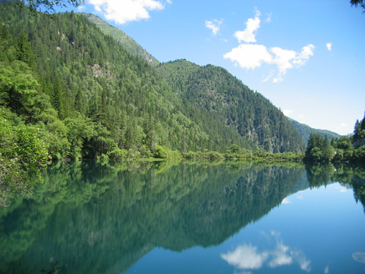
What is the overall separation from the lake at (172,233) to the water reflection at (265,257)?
5cm

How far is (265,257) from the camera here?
1282 cm

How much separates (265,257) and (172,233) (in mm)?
5915

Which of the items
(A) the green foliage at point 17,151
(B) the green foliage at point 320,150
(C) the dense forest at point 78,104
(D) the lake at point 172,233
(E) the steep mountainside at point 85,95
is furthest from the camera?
(B) the green foliage at point 320,150

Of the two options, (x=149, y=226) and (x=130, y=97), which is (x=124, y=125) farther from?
(x=149, y=226)

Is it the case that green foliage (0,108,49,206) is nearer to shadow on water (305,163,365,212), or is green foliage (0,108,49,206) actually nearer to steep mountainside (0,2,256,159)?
steep mountainside (0,2,256,159)

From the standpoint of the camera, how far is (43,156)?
991 cm

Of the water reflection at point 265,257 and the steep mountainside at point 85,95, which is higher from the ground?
the steep mountainside at point 85,95

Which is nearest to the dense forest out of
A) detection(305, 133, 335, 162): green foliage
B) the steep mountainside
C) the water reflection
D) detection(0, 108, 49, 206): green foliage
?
detection(0, 108, 49, 206): green foliage

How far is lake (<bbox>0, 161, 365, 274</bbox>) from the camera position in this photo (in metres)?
11.5

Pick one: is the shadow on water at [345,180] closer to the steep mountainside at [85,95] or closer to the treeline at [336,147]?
the steep mountainside at [85,95]

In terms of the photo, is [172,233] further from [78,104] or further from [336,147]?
[336,147]

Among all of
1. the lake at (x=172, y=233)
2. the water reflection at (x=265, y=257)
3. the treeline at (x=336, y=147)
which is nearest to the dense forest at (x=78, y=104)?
the lake at (x=172, y=233)

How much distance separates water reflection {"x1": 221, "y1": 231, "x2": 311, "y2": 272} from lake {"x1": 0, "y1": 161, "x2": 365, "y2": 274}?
5cm

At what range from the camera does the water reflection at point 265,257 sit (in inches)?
471
